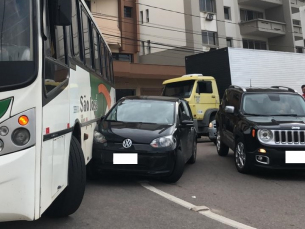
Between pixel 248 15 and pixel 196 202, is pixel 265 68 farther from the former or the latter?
pixel 248 15

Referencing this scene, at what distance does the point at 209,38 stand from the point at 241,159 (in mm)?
24644

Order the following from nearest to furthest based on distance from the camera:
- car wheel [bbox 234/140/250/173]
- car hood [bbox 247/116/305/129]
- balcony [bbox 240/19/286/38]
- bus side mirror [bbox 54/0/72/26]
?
bus side mirror [bbox 54/0/72/26]
car hood [bbox 247/116/305/129]
car wheel [bbox 234/140/250/173]
balcony [bbox 240/19/286/38]

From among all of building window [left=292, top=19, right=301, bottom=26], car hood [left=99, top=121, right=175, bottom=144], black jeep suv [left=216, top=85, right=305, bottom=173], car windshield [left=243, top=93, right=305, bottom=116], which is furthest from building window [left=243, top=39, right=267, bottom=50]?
car hood [left=99, top=121, right=175, bottom=144]

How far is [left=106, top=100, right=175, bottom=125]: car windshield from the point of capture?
7.16 m

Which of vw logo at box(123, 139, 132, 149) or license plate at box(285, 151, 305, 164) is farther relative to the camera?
license plate at box(285, 151, 305, 164)

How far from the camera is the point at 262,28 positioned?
107 ft

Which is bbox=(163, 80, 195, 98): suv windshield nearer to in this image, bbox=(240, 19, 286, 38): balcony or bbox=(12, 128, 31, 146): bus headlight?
bbox=(12, 128, 31, 146): bus headlight

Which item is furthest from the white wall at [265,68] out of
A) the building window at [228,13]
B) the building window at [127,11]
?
the building window at [127,11]

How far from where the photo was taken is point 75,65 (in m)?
5.12

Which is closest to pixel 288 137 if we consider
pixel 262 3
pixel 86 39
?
pixel 86 39

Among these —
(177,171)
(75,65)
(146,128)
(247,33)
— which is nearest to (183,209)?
(177,171)

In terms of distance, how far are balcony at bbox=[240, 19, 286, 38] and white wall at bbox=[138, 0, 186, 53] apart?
613 centimetres

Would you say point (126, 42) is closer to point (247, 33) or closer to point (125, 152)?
point (247, 33)

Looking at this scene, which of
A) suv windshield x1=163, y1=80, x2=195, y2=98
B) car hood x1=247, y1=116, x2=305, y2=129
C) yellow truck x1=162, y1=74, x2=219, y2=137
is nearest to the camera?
car hood x1=247, y1=116, x2=305, y2=129
